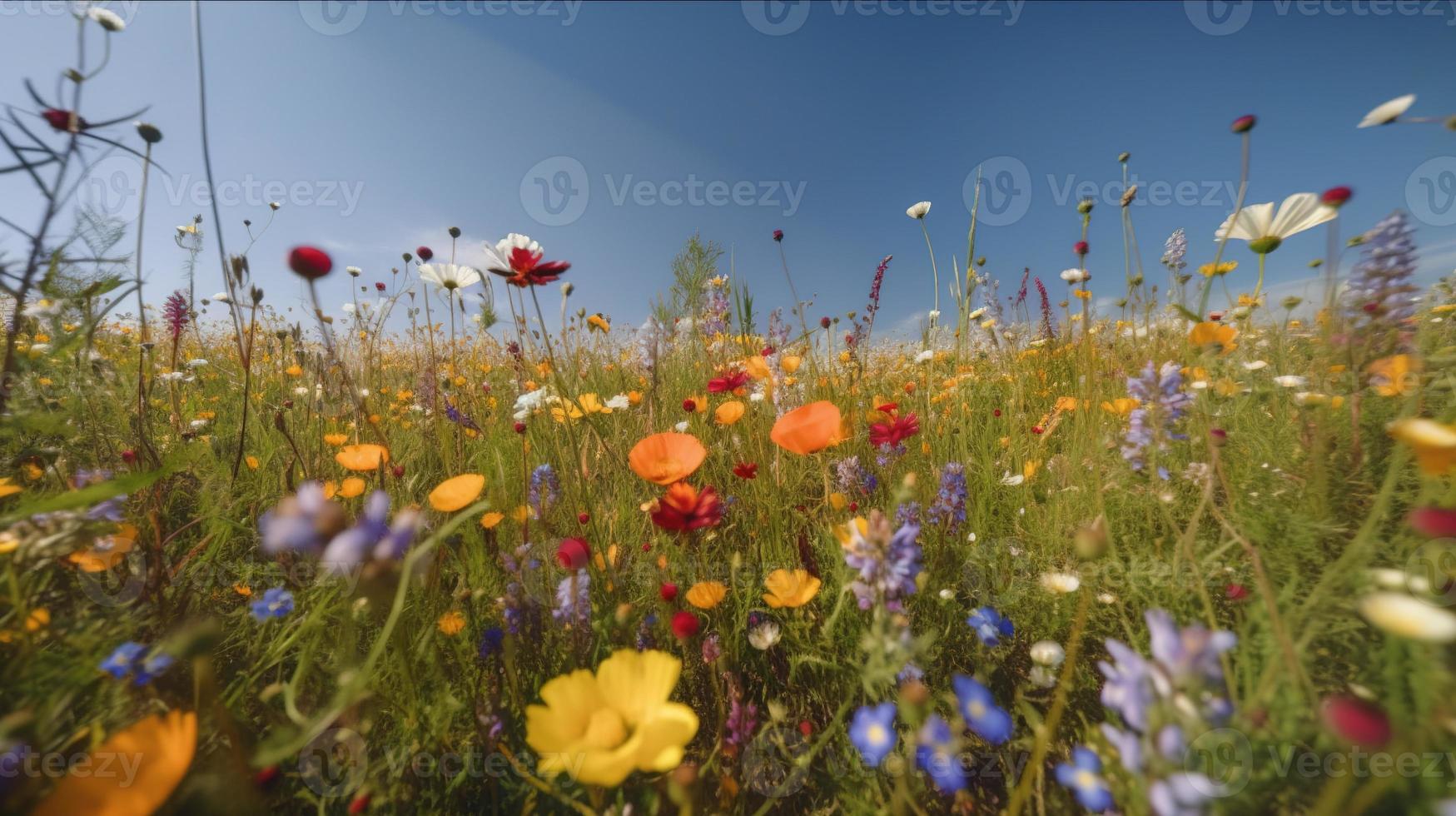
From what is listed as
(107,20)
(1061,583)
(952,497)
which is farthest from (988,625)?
(107,20)

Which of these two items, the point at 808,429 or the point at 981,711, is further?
the point at 808,429

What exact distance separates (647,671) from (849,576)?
1.65ft

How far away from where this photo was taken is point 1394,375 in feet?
3.28

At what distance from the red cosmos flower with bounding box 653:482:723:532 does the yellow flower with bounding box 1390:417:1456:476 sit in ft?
2.65

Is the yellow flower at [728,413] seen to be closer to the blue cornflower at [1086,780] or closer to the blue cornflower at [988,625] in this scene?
the blue cornflower at [988,625]

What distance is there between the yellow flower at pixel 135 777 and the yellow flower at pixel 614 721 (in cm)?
33

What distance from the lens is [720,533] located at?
145 centimetres

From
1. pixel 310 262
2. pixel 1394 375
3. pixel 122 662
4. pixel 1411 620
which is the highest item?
pixel 310 262

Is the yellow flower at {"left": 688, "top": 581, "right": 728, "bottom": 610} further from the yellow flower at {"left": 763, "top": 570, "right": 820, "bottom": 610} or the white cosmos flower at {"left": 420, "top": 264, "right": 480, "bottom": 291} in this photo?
the white cosmos flower at {"left": 420, "top": 264, "right": 480, "bottom": 291}

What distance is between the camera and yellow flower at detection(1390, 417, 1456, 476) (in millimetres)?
442

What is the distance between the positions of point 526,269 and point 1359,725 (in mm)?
1397

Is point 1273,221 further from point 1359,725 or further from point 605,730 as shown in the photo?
point 605,730

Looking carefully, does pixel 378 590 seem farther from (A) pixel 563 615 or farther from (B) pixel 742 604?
(B) pixel 742 604

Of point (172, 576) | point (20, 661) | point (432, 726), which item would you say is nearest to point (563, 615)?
point (432, 726)
